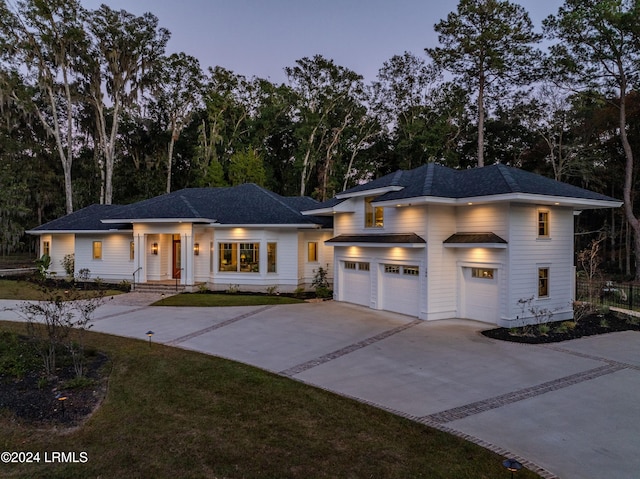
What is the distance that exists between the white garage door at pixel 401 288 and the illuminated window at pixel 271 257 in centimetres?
637

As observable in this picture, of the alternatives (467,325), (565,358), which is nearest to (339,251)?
(467,325)

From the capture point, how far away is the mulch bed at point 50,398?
18.2ft

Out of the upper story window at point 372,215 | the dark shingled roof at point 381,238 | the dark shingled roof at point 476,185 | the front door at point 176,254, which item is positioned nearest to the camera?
the dark shingled roof at point 476,185

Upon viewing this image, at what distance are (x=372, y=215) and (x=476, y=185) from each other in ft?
13.8

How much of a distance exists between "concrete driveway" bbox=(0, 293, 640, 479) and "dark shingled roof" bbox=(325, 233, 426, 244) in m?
2.64

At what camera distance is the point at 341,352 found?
30.0 ft

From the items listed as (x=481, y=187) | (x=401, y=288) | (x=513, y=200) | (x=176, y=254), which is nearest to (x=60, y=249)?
(x=176, y=254)

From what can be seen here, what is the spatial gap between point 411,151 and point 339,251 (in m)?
20.9

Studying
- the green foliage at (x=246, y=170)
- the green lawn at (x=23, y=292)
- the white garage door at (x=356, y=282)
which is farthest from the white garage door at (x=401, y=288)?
the green foliage at (x=246, y=170)

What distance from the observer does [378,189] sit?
574 inches

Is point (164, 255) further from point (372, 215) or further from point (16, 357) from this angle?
point (16, 357)

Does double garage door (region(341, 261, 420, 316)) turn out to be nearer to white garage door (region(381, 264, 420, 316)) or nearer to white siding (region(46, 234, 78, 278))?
white garage door (region(381, 264, 420, 316))

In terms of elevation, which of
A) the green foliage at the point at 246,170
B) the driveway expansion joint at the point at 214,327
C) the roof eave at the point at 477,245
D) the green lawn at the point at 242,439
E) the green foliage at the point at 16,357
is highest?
the green foliage at the point at 246,170

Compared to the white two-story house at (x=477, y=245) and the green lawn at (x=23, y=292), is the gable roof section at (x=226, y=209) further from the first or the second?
the white two-story house at (x=477, y=245)
